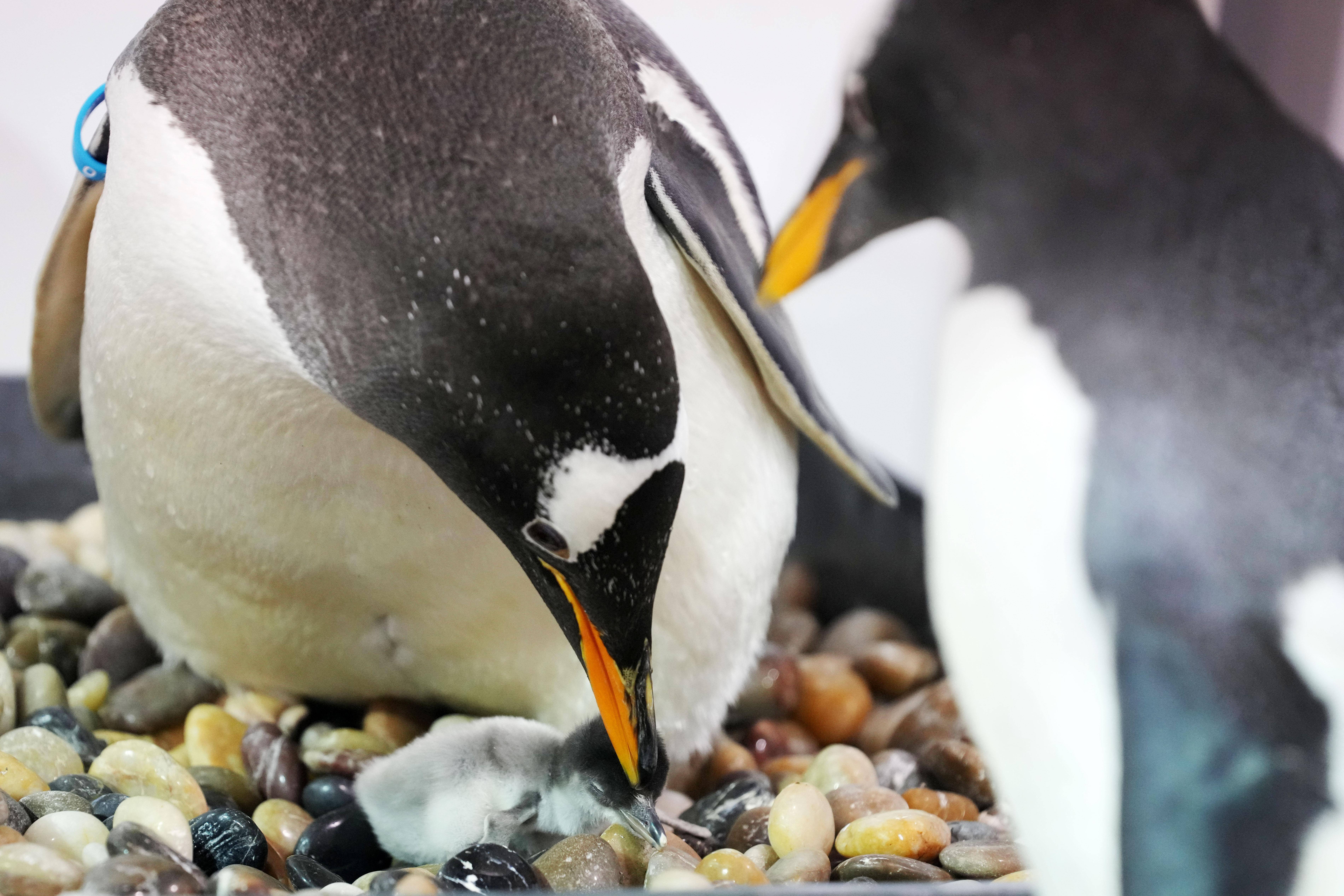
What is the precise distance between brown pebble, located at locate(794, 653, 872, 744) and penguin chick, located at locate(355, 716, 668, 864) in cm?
38

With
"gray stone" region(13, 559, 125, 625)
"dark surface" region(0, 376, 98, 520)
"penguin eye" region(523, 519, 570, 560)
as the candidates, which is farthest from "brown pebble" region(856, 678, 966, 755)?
"dark surface" region(0, 376, 98, 520)

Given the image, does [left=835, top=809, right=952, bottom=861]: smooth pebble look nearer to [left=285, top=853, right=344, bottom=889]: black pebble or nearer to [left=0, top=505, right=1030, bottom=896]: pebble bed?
[left=0, top=505, right=1030, bottom=896]: pebble bed

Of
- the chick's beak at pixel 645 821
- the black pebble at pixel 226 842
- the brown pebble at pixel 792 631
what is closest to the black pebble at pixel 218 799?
the black pebble at pixel 226 842

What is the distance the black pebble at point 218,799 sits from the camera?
1039 millimetres

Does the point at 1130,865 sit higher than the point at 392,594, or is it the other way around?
the point at 1130,865

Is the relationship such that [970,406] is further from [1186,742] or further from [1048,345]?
[1186,742]

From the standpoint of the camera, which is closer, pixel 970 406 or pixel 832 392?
pixel 970 406

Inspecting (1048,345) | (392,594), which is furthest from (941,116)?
(392,594)

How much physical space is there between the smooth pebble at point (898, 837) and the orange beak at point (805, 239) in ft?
1.52

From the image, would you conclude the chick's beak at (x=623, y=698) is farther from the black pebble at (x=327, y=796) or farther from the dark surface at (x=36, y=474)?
the dark surface at (x=36, y=474)

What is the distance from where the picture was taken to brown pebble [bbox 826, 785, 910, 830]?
985mm

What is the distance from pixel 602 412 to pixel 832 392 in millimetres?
753

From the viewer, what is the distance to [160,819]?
0.88 m

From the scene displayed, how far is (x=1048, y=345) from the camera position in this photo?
1.76 ft
